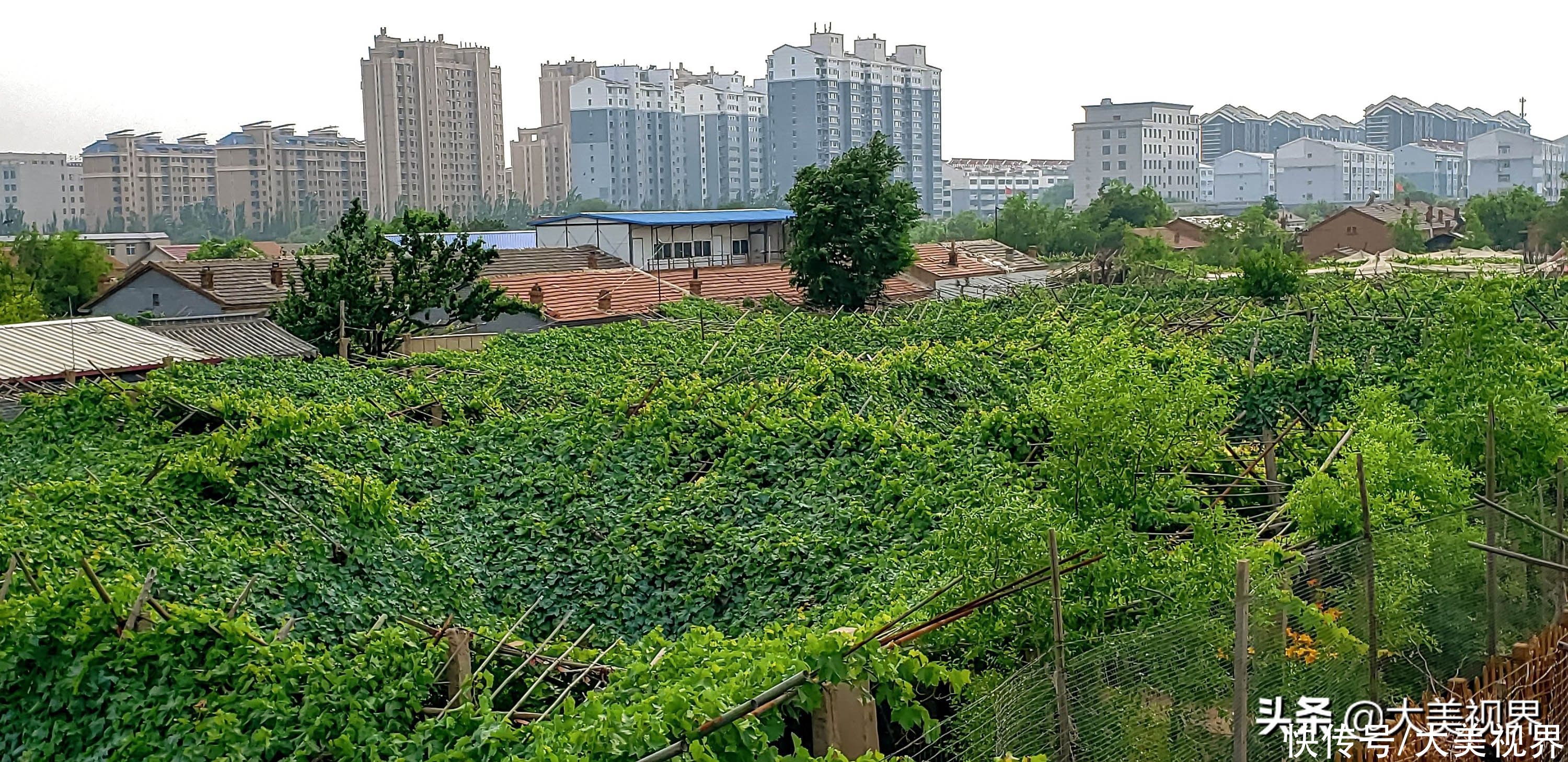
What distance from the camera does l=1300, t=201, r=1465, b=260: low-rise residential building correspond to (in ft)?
148

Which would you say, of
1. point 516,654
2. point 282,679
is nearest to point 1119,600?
point 516,654

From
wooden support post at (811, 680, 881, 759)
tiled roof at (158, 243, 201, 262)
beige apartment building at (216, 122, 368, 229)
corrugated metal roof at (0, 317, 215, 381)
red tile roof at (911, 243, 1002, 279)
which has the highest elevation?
beige apartment building at (216, 122, 368, 229)

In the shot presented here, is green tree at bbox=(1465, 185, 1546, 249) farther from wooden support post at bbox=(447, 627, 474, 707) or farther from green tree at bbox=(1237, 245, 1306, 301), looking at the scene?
wooden support post at bbox=(447, 627, 474, 707)

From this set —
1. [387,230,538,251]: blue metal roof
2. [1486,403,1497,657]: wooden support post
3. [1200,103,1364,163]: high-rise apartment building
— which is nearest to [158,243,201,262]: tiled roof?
[387,230,538,251]: blue metal roof

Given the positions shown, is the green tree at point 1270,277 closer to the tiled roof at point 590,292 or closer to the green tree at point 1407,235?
the tiled roof at point 590,292

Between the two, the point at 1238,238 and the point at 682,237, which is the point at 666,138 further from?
the point at 682,237

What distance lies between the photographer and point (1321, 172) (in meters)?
100

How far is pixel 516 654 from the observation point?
251 inches

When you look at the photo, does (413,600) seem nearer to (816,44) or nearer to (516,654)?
(516,654)

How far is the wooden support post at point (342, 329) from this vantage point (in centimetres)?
1761

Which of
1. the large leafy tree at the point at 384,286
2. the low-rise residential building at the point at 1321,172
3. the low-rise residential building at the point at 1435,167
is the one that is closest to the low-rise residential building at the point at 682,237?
the large leafy tree at the point at 384,286

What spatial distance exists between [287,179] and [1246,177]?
2382 inches

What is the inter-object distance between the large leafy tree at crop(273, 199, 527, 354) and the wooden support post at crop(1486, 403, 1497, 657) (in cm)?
1572

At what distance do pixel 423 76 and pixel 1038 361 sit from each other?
71315 mm
